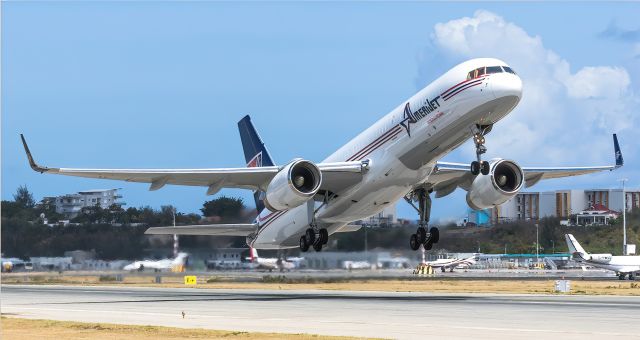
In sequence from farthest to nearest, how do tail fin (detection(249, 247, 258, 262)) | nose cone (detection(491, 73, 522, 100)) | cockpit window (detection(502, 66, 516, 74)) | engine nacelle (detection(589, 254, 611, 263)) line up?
1. engine nacelle (detection(589, 254, 611, 263))
2. tail fin (detection(249, 247, 258, 262))
3. cockpit window (detection(502, 66, 516, 74))
4. nose cone (detection(491, 73, 522, 100))

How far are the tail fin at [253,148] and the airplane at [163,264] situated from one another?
550cm

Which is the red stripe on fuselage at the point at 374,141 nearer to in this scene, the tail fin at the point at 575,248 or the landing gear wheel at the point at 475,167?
the landing gear wheel at the point at 475,167

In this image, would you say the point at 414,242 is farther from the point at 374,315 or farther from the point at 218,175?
the point at 374,315

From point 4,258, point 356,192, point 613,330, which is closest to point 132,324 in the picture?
point 613,330

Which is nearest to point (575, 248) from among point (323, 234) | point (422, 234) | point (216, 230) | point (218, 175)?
point (422, 234)

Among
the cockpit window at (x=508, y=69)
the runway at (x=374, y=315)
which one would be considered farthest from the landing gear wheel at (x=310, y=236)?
the cockpit window at (x=508, y=69)

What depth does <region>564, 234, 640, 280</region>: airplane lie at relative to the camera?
288 feet

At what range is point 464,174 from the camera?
164 ft

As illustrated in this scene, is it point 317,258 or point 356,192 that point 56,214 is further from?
point 356,192

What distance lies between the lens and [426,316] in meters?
32.0

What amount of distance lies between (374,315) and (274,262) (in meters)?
34.5

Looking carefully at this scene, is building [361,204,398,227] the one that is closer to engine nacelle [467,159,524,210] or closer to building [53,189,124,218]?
engine nacelle [467,159,524,210]

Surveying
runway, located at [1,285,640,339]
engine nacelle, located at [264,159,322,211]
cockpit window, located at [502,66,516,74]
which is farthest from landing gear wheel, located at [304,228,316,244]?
cockpit window, located at [502,66,516,74]

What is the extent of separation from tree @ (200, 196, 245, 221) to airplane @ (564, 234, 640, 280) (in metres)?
38.3
